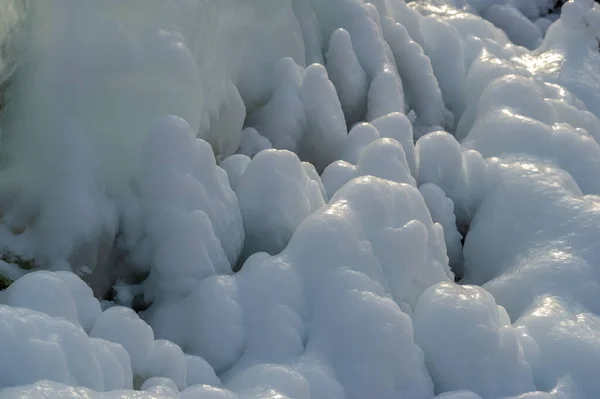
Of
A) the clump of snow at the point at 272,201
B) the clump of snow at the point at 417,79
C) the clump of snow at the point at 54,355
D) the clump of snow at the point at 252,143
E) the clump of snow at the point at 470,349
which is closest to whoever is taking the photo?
the clump of snow at the point at 54,355

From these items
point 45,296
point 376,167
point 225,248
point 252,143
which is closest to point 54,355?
point 45,296

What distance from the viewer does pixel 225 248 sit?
2.74 m

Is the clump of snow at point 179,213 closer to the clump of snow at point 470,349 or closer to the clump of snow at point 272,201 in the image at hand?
the clump of snow at point 272,201

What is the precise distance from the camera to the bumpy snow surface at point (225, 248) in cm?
221

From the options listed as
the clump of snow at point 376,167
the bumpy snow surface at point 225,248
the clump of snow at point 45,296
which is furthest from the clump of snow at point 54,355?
the clump of snow at point 376,167

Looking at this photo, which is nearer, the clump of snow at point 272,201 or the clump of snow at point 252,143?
the clump of snow at point 272,201

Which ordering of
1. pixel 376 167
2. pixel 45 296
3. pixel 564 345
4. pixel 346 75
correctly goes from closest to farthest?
pixel 45 296
pixel 564 345
pixel 376 167
pixel 346 75

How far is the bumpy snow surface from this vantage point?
86.9 inches

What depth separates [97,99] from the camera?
8.77 feet

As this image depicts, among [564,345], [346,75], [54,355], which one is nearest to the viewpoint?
[54,355]

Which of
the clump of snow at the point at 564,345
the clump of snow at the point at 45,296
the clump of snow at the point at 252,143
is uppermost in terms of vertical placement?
the clump of snow at the point at 45,296

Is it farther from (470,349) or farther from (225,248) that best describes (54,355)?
(470,349)

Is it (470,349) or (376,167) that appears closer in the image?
(470,349)

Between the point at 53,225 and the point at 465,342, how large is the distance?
1408 mm
